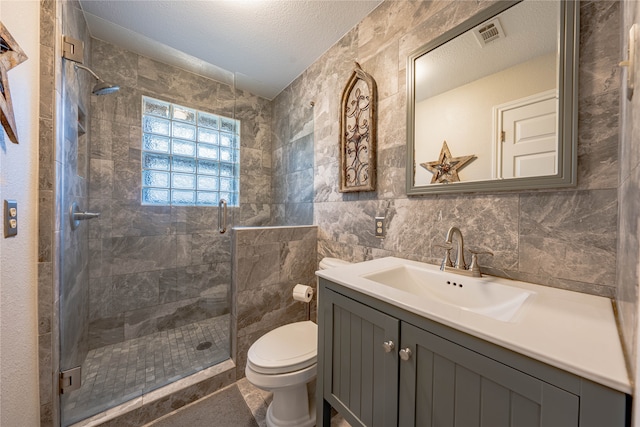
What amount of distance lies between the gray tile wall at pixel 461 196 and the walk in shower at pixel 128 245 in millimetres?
974

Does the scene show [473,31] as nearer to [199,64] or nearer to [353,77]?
[353,77]

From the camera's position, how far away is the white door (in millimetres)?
861

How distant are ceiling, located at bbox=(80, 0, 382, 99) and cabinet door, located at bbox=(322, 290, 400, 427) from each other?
72.9 inches

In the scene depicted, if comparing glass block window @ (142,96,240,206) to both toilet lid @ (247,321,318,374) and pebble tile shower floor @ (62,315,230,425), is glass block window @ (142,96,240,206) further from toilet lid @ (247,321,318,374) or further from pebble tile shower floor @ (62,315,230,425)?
toilet lid @ (247,321,318,374)

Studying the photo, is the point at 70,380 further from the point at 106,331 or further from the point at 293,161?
the point at 293,161

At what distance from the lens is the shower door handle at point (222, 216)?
6.61ft

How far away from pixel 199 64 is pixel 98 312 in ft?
7.32

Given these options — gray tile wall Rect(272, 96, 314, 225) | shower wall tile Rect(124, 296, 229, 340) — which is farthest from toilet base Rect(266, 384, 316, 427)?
gray tile wall Rect(272, 96, 314, 225)

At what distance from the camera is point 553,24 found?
0.86 meters

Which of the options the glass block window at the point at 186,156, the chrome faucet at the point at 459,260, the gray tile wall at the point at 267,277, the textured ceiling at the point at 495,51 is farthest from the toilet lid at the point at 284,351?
the textured ceiling at the point at 495,51

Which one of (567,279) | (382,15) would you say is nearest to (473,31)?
(382,15)

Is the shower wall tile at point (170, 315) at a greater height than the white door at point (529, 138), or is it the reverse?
the white door at point (529, 138)

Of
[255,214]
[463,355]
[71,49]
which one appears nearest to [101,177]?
[71,49]

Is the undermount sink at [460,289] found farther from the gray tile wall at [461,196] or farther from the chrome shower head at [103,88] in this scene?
the chrome shower head at [103,88]
